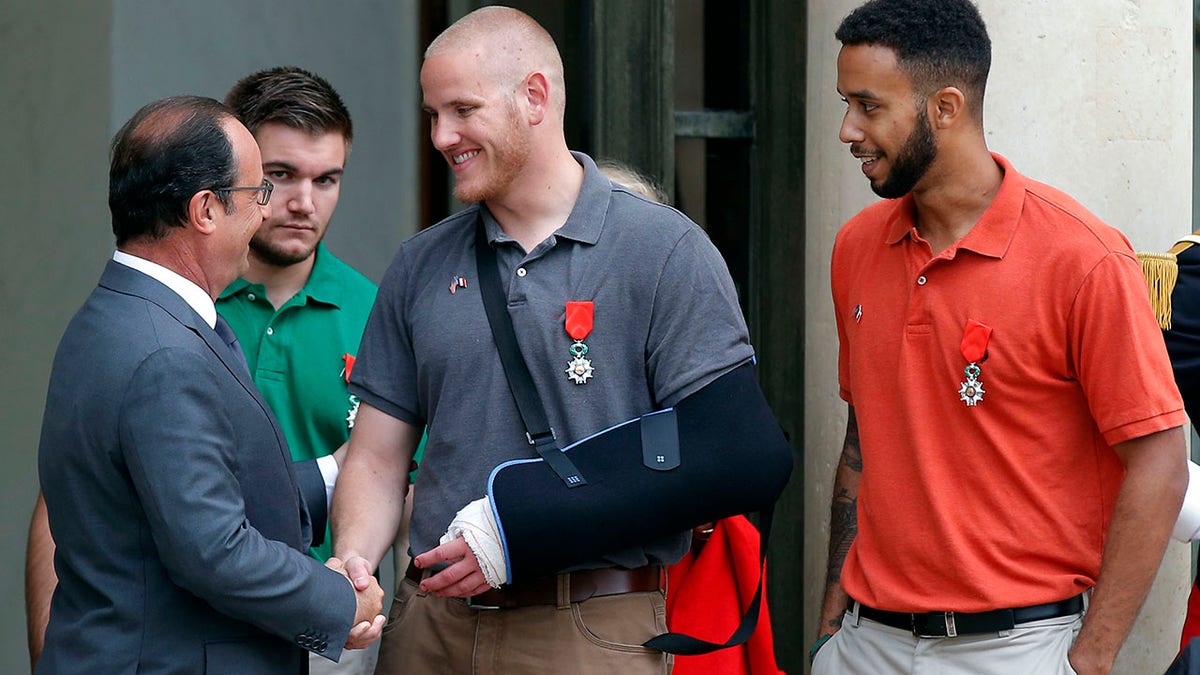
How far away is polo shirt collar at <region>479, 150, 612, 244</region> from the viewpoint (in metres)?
2.91

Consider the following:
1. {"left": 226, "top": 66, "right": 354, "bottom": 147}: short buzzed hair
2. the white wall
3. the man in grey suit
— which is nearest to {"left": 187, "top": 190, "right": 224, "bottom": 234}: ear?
the man in grey suit

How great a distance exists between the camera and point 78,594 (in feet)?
8.20

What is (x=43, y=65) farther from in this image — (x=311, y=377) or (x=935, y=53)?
(x=935, y=53)

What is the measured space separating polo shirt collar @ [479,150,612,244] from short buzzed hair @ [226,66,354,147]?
0.63 metres

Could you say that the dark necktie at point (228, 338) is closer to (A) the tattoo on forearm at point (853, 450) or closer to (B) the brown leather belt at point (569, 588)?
(B) the brown leather belt at point (569, 588)

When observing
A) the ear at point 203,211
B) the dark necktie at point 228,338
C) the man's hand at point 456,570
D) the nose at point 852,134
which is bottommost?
the man's hand at point 456,570

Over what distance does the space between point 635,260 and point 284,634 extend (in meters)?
0.93

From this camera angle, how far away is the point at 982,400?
281 cm

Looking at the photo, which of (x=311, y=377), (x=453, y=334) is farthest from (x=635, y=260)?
(x=311, y=377)

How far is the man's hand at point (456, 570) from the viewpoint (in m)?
2.75

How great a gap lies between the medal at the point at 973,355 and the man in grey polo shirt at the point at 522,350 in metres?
0.40

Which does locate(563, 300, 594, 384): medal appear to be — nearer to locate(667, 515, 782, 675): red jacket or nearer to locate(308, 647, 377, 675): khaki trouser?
locate(667, 515, 782, 675): red jacket

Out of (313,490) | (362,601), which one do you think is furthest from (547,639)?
(313,490)

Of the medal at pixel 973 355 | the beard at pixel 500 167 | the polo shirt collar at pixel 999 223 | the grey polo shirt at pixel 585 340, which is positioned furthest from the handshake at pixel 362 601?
the polo shirt collar at pixel 999 223
